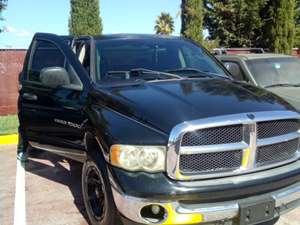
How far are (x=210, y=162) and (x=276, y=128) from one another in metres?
0.72

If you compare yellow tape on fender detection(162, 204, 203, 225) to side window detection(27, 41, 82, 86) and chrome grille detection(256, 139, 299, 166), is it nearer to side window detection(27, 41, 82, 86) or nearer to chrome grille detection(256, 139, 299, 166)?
chrome grille detection(256, 139, 299, 166)

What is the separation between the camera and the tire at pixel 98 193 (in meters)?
3.89

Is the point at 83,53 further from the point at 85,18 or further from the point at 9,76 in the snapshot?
the point at 85,18

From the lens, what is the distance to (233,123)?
3.57m

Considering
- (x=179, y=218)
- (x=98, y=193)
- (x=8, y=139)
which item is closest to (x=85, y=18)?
(x=8, y=139)

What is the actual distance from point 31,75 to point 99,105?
2222mm

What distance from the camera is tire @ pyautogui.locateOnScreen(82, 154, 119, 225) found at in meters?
3.89

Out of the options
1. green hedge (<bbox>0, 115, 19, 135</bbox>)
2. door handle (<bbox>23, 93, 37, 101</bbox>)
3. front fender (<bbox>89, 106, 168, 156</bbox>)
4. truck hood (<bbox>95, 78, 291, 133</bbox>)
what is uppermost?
truck hood (<bbox>95, 78, 291, 133</bbox>)

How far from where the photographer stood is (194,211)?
3.44 metres

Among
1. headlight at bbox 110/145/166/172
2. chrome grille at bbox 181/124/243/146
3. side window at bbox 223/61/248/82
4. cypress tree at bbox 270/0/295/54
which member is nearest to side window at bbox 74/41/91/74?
headlight at bbox 110/145/166/172

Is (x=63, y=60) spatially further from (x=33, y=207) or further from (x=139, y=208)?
(x=139, y=208)

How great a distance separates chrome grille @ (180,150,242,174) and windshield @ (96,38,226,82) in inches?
57.0

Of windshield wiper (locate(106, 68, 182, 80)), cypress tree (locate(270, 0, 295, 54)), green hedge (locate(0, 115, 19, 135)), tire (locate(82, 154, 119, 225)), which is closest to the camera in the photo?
tire (locate(82, 154, 119, 225))

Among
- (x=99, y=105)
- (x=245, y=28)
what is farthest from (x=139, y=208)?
(x=245, y=28)
